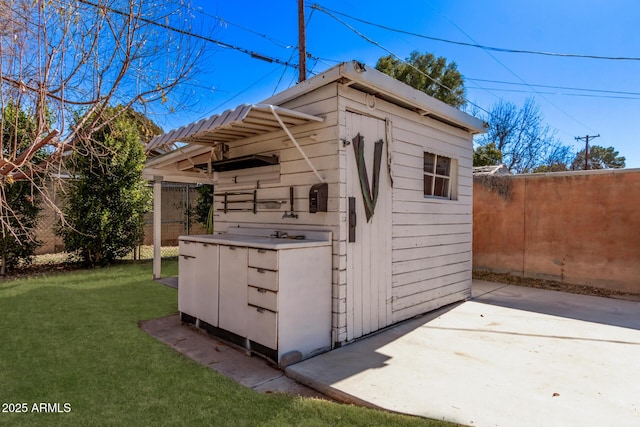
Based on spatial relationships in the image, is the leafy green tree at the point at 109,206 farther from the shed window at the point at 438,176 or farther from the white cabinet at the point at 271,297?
the shed window at the point at 438,176

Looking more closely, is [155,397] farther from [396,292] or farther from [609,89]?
[609,89]


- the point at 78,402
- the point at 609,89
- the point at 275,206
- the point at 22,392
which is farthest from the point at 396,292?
the point at 609,89

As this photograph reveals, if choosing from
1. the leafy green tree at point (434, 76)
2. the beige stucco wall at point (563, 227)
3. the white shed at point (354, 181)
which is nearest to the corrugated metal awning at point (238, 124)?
the white shed at point (354, 181)

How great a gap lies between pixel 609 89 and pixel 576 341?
11957 millimetres

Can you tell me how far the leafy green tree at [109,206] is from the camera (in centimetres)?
687

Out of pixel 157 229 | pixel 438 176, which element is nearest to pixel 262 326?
pixel 438 176

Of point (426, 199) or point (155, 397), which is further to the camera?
point (426, 199)

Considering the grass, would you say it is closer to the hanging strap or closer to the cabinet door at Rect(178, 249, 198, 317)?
the cabinet door at Rect(178, 249, 198, 317)

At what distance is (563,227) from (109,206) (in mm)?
8727

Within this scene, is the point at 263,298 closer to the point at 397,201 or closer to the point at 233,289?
the point at 233,289

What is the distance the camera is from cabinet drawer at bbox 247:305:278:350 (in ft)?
9.43

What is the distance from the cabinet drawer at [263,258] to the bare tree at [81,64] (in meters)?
1.33

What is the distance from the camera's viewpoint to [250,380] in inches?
105

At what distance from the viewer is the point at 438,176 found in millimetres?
4797
